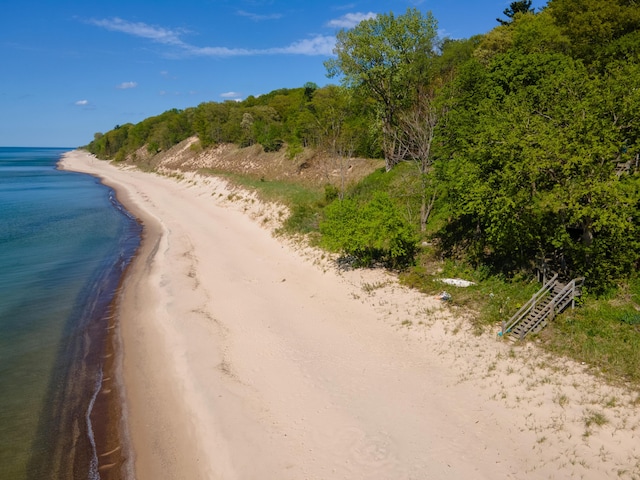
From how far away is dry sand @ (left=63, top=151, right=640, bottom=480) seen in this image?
10555 mm

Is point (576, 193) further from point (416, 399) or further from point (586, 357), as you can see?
point (416, 399)

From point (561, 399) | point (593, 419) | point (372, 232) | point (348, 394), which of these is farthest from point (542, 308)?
point (348, 394)

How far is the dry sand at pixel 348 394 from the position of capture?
10.6m

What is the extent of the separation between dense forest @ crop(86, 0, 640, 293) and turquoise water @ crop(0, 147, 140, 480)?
14.2m

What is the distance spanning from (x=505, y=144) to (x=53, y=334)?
23.1 m

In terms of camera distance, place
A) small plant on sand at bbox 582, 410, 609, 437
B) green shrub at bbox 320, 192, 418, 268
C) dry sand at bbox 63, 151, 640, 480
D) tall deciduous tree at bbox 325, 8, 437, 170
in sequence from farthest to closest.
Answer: tall deciduous tree at bbox 325, 8, 437, 170
green shrub at bbox 320, 192, 418, 268
small plant on sand at bbox 582, 410, 609, 437
dry sand at bbox 63, 151, 640, 480

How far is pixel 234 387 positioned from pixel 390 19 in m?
31.8

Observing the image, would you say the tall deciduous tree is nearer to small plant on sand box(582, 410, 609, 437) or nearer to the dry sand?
the dry sand

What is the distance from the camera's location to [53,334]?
18844mm

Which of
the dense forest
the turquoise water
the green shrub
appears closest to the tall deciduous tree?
the dense forest

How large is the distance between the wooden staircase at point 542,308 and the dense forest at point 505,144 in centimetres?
126

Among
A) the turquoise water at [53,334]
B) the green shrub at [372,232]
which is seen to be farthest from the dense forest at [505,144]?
the turquoise water at [53,334]

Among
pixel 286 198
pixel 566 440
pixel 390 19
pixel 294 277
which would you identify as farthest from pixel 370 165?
pixel 566 440

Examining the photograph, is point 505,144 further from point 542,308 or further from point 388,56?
point 388,56
